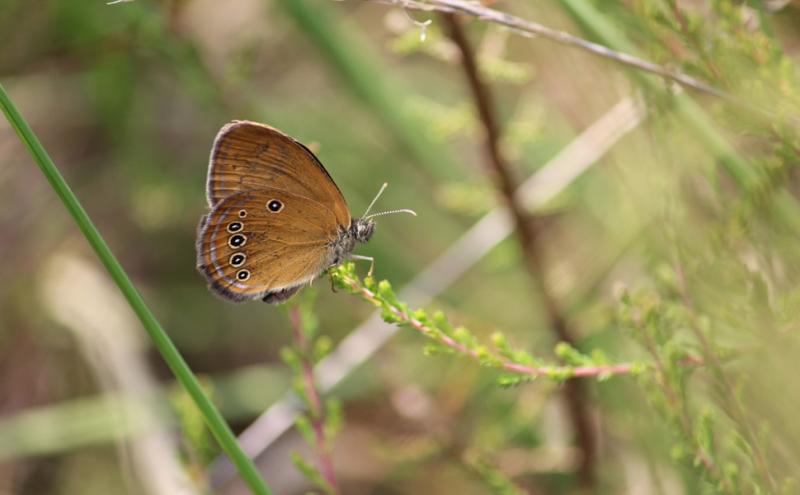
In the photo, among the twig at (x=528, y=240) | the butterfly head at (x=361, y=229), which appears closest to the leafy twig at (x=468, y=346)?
the butterfly head at (x=361, y=229)

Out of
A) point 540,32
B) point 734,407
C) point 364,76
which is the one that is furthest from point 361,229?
point 734,407

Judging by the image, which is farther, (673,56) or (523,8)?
(523,8)

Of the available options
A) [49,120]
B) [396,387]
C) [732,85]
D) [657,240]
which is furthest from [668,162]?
[49,120]

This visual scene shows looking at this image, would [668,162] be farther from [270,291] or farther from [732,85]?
[270,291]

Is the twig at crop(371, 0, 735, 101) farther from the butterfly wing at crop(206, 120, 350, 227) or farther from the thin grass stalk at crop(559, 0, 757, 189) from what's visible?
the butterfly wing at crop(206, 120, 350, 227)

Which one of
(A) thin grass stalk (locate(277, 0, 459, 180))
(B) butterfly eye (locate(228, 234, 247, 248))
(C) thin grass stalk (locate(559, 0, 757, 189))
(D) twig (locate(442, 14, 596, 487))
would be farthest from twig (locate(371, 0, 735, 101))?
(A) thin grass stalk (locate(277, 0, 459, 180))

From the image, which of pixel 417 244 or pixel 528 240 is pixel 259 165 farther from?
pixel 417 244

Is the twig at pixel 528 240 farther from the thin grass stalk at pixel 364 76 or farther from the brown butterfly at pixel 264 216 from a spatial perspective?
the thin grass stalk at pixel 364 76
